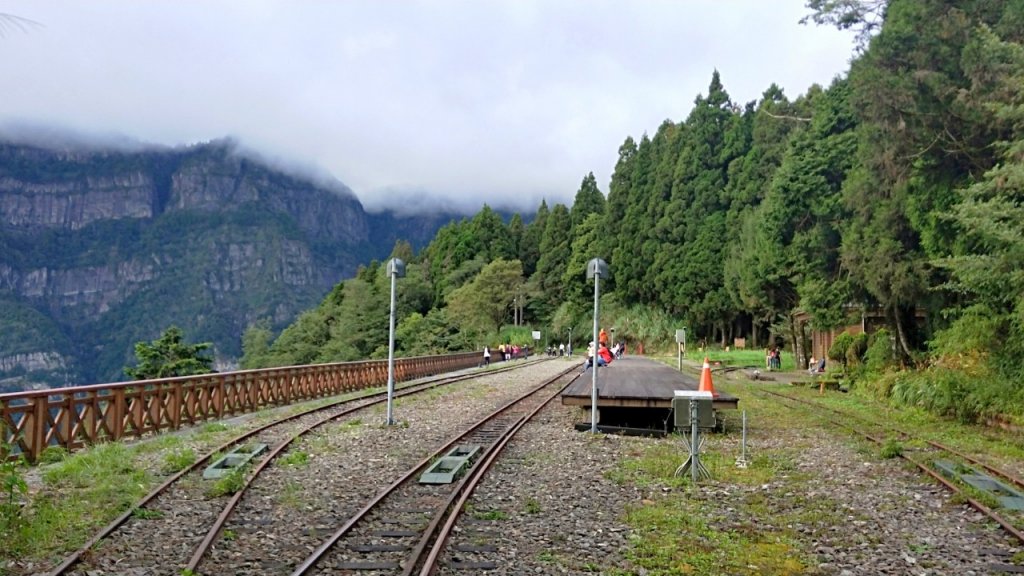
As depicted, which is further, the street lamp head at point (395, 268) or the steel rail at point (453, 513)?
the street lamp head at point (395, 268)

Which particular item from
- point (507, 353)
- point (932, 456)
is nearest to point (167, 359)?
point (507, 353)

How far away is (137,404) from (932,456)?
41.1 feet

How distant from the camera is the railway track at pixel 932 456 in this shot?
7738mm

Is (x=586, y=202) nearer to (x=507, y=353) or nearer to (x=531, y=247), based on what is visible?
(x=531, y=247)

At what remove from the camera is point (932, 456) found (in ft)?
37.7

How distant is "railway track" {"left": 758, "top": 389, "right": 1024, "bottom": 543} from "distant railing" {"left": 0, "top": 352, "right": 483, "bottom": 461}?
10.2 m

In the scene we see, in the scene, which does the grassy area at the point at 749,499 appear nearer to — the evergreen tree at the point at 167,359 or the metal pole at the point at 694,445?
the metal pole at the point at 694,445

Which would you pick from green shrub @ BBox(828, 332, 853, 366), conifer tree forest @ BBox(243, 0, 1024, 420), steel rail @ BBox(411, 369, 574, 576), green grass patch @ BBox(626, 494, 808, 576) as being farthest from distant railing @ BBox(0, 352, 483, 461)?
green shrub @ BBox(828, 332, 853, 366)

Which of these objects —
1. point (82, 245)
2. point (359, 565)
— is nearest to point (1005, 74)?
point (359, 565)

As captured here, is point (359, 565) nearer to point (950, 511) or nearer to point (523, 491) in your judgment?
point (523, 491)

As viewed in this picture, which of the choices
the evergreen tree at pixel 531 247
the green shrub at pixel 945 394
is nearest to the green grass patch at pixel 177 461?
the green shrub at pixel 945 394

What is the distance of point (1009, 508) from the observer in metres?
8.10

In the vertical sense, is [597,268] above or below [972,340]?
above

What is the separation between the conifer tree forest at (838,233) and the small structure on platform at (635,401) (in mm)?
5747
